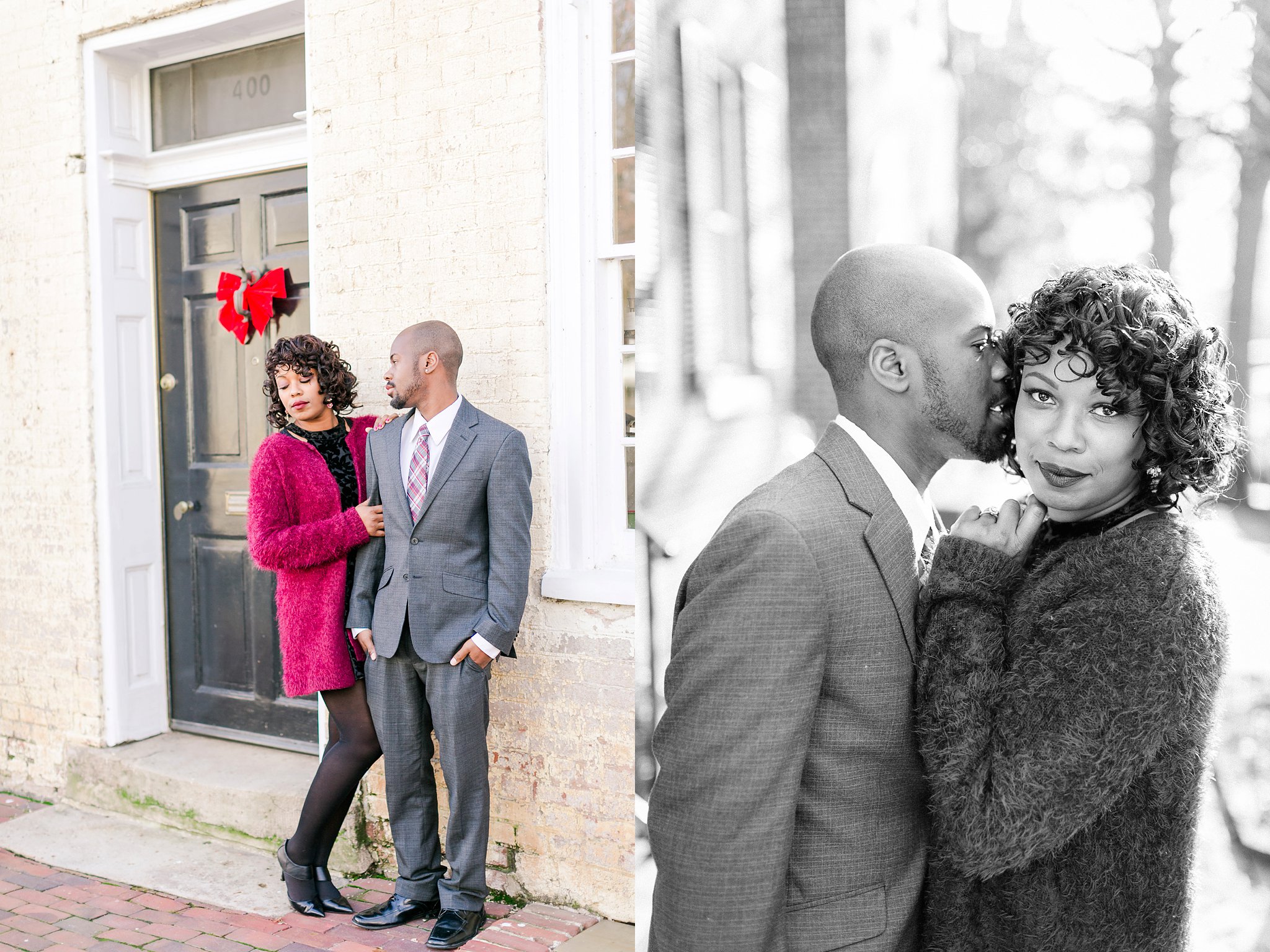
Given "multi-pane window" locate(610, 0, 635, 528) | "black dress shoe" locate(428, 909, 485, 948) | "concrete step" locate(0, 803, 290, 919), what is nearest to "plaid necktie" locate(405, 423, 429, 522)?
"multi-pane window" locate(610, 0, 635, 528)

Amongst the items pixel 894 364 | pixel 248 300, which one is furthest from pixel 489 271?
pixel 894 364

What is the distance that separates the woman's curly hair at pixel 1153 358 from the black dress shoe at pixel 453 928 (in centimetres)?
289

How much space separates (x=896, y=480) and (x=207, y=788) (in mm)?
4009

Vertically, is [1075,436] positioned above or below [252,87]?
below

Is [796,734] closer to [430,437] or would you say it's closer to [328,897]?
[430,437]

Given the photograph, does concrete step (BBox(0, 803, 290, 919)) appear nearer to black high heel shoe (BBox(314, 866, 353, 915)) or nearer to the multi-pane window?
black high heel shoe (BBox(314, 866, 353, 915))

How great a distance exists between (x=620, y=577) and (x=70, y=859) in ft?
8.75

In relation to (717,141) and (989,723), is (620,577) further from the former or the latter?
(989,723)

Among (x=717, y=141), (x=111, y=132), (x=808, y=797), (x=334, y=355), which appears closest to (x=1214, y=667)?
(x=808, y=797)

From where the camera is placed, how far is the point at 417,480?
144 inches

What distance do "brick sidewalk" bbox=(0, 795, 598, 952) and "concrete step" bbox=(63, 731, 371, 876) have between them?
13.0 inches

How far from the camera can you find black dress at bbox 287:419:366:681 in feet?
12.7

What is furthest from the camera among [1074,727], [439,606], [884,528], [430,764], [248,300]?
[248,300]

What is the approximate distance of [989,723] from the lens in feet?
4.64
